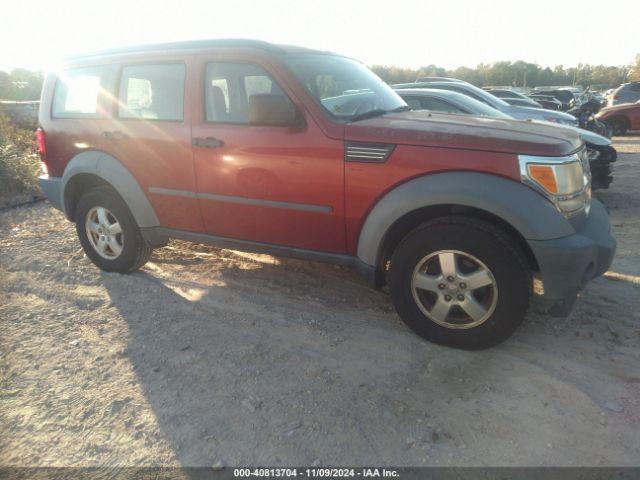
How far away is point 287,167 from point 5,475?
2.28 m

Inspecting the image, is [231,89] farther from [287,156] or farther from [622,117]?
[622,117]

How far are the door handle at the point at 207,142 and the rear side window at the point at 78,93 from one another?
44.9 inches

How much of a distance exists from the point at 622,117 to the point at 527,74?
5641 centimetres

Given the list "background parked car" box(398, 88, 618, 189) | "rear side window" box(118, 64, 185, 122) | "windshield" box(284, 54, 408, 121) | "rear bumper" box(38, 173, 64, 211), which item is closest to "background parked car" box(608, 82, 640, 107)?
"background parked car" box(398, 88, 618, 189)

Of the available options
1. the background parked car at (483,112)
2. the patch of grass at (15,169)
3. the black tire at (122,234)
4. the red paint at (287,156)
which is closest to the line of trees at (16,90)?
the patch of grass at (15,169)

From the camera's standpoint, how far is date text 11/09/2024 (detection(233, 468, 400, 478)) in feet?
7.01

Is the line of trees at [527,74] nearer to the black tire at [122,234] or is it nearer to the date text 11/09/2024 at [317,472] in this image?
the black tire at [122,234]

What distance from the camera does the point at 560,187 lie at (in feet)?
8.91

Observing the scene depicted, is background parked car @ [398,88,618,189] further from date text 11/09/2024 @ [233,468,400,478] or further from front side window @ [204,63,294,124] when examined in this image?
date text 11/09/2024 @ [233,468,400,478]

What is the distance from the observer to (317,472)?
2.15 meters

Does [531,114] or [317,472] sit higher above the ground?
[531,114]

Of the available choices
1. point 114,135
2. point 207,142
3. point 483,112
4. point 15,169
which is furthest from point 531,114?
point 15,169

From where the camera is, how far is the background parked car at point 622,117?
14680mm

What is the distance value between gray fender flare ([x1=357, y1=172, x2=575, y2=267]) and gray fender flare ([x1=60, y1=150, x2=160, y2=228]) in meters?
2.10
